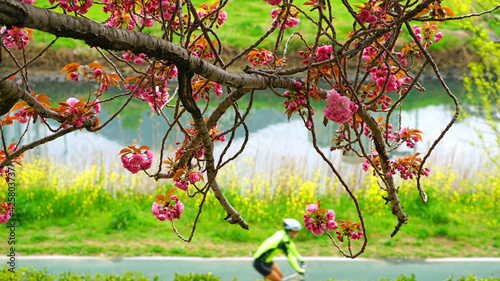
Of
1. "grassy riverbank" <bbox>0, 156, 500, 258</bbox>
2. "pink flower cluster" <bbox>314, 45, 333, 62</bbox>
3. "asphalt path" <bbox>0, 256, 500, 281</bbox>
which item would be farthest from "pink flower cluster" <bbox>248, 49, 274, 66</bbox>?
"grassy riverbank" <bbox>0, 156, 500, 258</bbox>

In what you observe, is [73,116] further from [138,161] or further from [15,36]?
[15,36]

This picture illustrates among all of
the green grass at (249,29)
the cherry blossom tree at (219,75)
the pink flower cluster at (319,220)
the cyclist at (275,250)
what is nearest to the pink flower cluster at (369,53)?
the cherry blossom tree at (219,75)

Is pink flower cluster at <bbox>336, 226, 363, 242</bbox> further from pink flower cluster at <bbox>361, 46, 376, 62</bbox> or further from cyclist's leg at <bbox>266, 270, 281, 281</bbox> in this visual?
cyclist's leg at <bbox>266, 270, 281, 281</bbox>

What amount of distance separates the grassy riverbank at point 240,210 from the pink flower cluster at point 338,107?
10.6ft

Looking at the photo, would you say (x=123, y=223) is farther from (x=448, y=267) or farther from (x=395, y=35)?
(x=395, y=35)

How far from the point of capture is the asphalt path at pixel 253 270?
3543mm

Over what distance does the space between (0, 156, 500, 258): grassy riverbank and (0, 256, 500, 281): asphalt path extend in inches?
5.7

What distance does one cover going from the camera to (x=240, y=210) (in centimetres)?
465

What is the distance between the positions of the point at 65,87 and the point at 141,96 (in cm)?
1109

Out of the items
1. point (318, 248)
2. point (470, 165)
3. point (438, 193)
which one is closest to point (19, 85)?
point (318, 248)

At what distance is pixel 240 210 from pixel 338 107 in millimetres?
3786

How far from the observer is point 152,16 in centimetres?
144

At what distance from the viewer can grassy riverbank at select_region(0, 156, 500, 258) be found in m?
4.09

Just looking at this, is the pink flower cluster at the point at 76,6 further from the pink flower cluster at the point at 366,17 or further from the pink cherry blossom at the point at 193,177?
the pink flower cluster at the point at 366,17
